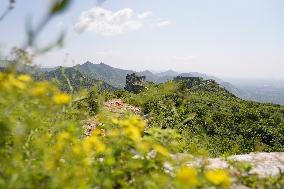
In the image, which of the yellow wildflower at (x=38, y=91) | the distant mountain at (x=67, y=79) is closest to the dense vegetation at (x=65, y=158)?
the yellow wildflower at (x=38, y=91)

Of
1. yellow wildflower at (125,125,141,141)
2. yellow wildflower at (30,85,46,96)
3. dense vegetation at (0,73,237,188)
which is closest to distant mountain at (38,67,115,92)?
dense vegetation at (0,73,237,188)

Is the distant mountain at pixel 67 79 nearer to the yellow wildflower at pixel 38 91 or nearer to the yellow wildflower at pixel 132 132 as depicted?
the yellow wildflower at pixel 132 132

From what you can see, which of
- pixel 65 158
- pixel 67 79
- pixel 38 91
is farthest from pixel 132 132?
pixel 67 79

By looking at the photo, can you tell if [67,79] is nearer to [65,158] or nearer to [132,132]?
[65,158]

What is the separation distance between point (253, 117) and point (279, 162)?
22.0 meters

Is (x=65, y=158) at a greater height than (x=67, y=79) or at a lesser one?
lesser

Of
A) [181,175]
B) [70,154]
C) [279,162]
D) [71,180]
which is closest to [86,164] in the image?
[70,154]

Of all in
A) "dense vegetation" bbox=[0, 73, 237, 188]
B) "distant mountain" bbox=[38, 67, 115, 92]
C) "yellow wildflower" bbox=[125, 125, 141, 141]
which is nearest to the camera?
"dense vegetation" bbox=[0, 73, 237, 188]

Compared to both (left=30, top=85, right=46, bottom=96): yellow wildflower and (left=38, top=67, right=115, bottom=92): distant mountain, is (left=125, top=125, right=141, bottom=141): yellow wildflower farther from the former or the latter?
(left=38, top=67, right=115, bottom=92): distant mountain

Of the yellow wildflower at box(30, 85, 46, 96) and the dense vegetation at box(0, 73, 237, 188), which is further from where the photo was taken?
the yellow wildflower at box(30, 85, 46, 96)

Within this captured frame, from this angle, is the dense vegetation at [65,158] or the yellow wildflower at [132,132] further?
the yellow wildflower at [132,132]

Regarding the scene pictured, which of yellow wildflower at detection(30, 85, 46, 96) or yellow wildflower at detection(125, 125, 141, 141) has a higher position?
yellow wildflower at detection(30, 85, 46, 96)

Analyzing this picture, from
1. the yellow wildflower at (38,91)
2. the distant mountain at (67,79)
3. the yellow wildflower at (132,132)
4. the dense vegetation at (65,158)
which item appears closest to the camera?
the dense vegetation at (65,158)

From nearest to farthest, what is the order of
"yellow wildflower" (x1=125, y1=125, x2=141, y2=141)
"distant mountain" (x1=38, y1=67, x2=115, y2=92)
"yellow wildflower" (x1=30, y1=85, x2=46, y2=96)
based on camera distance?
"yellow wildflower" (x1=30, y1=85, x2=46, y2=96)
"yellow wildflower" (x1=125, y1=125, x2=141, y2=141)
"distant mountain" (x1=38, y1=67, x2=115, y2=92)
